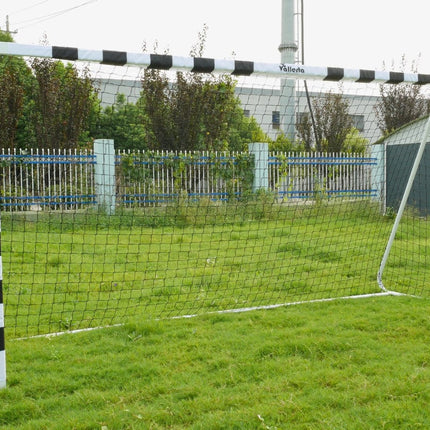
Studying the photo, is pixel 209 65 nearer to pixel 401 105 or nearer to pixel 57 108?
pixel 57 108

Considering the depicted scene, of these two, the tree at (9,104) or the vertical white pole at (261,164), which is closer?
the vertical white pole at (261,164)

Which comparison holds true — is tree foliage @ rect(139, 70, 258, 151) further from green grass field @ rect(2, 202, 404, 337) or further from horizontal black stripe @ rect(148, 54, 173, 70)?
horizontal black stripe @ rect(148, 54, 173, 70)

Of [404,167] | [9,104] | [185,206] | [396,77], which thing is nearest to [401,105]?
[404,167]

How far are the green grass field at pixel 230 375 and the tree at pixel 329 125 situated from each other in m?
18.2

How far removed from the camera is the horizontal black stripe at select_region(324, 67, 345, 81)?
17.5 feet

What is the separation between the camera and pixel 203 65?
4789 mm

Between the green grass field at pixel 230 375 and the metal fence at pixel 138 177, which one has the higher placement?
the metal fence at pixel 138 177

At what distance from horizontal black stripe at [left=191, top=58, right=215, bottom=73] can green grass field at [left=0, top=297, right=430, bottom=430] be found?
7.10 feet

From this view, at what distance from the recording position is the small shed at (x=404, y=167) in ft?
44.1

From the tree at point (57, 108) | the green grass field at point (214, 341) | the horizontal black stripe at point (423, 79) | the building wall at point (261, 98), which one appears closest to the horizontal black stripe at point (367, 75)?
the horizontal black stripe at point (423, 79)

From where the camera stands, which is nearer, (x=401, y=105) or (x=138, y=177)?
(x=138, y=177)

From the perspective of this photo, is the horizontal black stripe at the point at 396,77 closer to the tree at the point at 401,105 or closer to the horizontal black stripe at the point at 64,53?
the horizontal black stripe at the point at 64,53

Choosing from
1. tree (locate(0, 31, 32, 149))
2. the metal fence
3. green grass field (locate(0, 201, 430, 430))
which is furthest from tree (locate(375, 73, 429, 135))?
green grass field (locate(0, 201, 430, 430))

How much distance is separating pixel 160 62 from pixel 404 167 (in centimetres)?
1074
